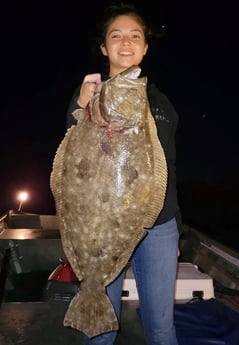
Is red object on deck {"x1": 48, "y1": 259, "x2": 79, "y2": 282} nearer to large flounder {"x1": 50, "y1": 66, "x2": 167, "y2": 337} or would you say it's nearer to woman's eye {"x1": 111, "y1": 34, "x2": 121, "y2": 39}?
large flounder {"x1": 50, "y1": 66, "x2": 167, "y2": 337}

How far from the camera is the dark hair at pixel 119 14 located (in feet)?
9.69

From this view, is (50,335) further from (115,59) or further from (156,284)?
(115,59)

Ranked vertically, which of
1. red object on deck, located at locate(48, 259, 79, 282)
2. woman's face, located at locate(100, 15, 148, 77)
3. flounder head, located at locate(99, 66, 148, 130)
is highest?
woman's face, located at locate(100, 15, 148, 77)

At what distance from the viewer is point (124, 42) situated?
2803 mm

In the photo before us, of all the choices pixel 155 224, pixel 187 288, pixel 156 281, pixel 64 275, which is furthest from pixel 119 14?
pixel 187 288

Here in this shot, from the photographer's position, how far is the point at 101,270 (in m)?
2.66

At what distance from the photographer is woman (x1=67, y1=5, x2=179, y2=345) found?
285cm

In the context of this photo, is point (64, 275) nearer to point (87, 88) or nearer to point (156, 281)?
point (156, 281)

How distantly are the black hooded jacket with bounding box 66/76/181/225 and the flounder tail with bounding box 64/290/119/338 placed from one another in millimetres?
714

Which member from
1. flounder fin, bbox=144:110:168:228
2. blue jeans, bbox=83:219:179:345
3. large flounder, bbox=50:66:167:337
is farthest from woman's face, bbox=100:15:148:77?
blue jeans, bbox=83:219:179:345

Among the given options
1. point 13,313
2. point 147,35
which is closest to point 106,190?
point 147,35

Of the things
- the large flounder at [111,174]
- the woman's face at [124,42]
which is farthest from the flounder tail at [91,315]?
the woman's face at [124,42]

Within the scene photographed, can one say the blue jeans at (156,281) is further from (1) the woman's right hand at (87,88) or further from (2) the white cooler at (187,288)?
(2) the white cooler at (187,288)

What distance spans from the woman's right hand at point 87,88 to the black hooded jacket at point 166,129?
15 cm
